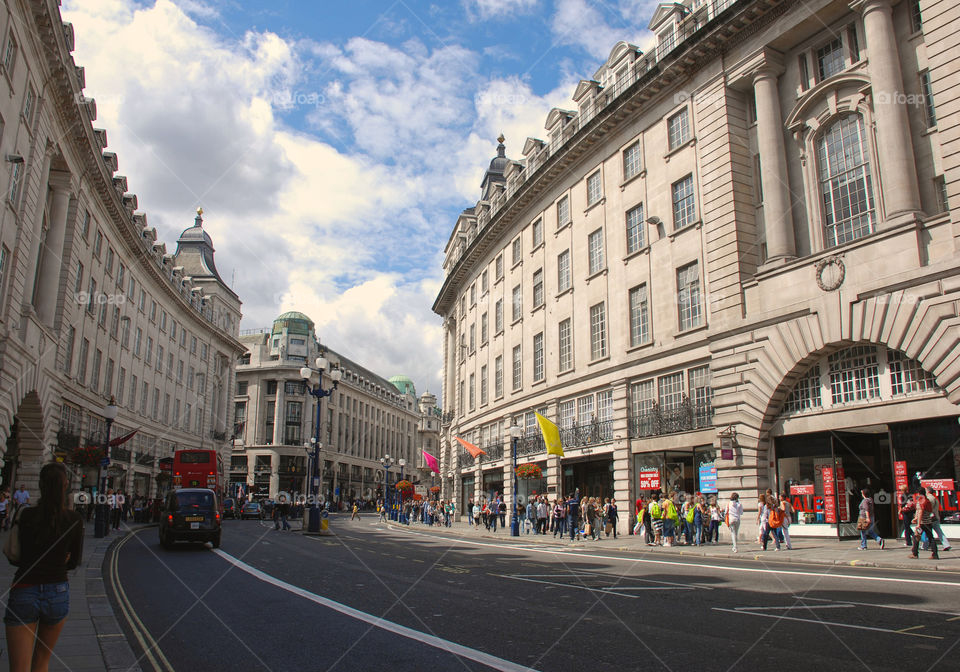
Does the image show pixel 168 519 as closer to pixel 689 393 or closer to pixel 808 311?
pixel 689 393

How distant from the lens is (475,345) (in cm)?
5125

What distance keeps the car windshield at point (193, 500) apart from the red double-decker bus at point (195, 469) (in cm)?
1849

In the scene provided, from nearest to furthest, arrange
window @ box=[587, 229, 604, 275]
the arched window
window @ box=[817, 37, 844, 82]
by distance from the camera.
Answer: the arched window
window @ box=[817, 37, 844, 82]
window @ box=[587, 229, 604, 275]

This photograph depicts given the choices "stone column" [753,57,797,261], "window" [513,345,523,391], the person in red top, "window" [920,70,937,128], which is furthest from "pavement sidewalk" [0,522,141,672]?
"window" [513,345,523,391]

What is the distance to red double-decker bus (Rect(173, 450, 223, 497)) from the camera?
3881 cm

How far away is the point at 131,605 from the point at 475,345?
136 feet

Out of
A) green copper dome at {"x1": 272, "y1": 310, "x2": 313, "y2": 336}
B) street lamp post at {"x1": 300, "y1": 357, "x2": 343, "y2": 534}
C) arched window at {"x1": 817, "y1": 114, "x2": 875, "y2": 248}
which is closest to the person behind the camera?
arched window at {"x1": 817, "y1": 114, "x2": 875, "y2": 248}

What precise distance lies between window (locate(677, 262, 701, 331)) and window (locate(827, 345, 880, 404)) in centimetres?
581

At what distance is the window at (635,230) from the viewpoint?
30719mm

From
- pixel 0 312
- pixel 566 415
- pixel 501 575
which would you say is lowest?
pixel 501 575

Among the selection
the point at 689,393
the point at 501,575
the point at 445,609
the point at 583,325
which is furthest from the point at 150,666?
the point at 583,325

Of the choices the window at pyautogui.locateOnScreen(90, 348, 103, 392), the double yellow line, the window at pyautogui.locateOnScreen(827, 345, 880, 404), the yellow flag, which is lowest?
the double yellow line

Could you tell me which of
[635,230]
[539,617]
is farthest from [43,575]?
[635,230]

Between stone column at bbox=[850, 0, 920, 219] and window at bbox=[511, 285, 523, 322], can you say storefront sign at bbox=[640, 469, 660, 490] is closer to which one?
stone column at bbox=[850, 0, 920, 219]
